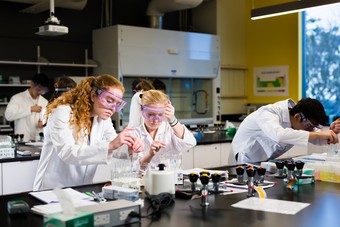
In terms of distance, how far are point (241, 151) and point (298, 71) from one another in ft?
12.7

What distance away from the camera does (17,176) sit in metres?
3.62

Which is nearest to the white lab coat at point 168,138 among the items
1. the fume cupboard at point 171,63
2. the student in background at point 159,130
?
the student in background at point 159,130

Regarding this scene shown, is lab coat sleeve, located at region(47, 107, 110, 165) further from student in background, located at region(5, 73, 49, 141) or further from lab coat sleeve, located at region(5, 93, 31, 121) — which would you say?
lab coat sleeve, located at region(5, 93, 31, 121)

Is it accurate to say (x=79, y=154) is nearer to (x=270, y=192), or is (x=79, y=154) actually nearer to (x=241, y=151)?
(x=270, y=192)

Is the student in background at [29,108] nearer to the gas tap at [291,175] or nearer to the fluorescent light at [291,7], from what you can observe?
the fluorescent light at [291,7]

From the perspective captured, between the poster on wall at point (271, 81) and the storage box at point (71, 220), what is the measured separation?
605cm

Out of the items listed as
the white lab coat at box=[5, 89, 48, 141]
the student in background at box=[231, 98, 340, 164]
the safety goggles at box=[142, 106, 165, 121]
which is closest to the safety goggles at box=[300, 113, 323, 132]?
the student in background at box=[231, 98, 340, 164]

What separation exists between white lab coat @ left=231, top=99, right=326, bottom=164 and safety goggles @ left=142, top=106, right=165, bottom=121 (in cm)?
81

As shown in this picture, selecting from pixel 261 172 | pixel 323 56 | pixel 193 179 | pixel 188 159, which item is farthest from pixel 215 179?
pixel 323 56

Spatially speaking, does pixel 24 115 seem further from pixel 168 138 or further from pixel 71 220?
pixel 71 220

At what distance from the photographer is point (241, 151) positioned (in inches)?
136

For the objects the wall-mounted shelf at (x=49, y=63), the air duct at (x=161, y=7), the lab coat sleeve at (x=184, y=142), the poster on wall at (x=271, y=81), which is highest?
the air duct at (x=161, y=7)

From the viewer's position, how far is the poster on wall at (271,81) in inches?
282

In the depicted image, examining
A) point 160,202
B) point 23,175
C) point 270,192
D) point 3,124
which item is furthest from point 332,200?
point 3,124
